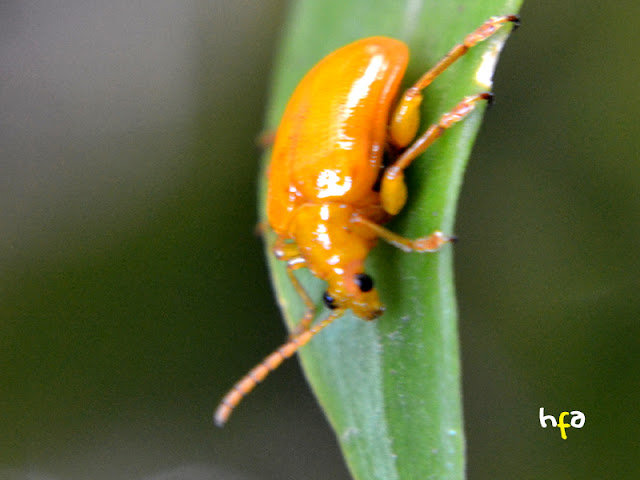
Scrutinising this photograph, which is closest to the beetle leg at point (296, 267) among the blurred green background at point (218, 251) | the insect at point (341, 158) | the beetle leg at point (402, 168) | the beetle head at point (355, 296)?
the insect at point (341, 158)

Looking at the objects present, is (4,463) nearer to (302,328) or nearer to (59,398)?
(59,398)

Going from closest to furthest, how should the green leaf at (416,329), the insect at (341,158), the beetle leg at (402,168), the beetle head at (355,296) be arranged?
1. the green leaf at (416,329)
2. the beetle leg at (402,168)
3. the beetle head at (355,296)
4. the insect at (341,158)

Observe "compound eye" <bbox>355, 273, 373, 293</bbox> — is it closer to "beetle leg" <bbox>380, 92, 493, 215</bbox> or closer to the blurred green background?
"beetle leg" <bbox>380, 92, 493, 215</bbox>

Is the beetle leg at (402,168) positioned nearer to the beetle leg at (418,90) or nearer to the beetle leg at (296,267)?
the beetle leg at (418,90)

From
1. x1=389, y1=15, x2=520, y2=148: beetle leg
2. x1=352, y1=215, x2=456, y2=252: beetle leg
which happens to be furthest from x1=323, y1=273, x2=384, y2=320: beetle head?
x1=389, y1=15, x2=520, y2=148: beetle leg

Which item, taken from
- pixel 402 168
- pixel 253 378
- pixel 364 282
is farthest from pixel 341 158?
pixel 253 378

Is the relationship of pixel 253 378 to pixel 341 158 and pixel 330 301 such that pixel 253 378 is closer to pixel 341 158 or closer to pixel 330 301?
pixel 330 301

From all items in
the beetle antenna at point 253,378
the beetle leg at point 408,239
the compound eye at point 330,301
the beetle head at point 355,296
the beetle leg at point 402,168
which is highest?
the beetle leg at point 402,168
